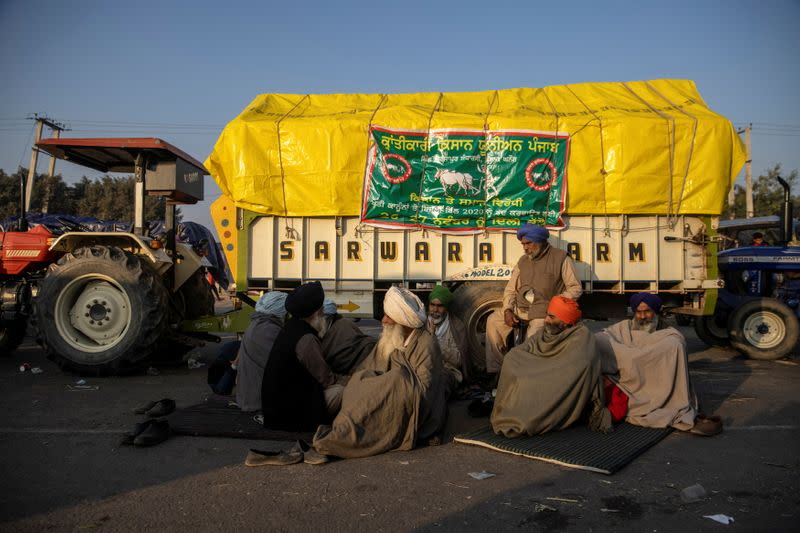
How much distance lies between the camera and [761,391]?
22.2ft

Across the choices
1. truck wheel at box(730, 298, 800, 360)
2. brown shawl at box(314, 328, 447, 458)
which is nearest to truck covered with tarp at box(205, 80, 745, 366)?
truck wheel at box(730, 298, 800, 360)

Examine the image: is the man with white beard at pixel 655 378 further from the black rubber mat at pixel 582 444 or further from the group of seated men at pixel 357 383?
the group of seated men at pixel 357 383

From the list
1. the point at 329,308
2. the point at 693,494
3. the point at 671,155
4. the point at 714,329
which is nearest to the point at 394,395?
the point at 693,494

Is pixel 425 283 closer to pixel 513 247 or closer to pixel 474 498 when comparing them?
pixel 513 247

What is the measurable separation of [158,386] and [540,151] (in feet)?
17.0

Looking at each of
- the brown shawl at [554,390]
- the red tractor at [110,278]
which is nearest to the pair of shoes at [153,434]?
the brown shawl at [554,390]

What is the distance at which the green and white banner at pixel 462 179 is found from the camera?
7.75m

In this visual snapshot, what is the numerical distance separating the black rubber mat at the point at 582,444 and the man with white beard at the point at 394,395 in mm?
443

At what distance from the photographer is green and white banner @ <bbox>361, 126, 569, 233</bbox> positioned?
775 cm

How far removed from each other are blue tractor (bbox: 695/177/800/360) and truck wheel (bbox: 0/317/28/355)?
9.70m

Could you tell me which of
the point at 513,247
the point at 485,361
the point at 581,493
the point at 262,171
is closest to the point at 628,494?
the point at 581,493

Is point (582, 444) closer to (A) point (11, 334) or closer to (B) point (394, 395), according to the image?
(B) point (394, 395)

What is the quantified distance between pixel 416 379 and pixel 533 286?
2544 mm

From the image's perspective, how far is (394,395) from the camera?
4.54 m
